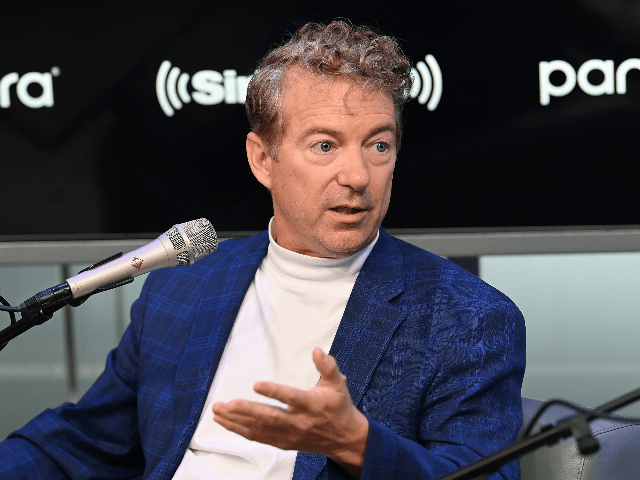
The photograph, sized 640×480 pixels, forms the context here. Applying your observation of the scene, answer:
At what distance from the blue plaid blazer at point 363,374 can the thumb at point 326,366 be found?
18 centimetres

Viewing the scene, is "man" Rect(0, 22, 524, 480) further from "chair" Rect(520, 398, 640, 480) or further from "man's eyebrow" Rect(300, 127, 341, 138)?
"chair" Rect(520, 398, 640, 480)

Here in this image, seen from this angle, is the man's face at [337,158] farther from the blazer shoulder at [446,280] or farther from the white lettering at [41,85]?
the white lettering at [41,85]

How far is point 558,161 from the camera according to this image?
2.75 m

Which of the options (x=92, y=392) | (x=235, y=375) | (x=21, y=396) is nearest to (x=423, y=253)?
(x=235, y=375)

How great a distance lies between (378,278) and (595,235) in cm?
119

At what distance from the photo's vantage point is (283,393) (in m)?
1.15

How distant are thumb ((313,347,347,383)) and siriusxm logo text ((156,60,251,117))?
181cm

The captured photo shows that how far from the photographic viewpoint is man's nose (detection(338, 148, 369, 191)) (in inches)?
68.4

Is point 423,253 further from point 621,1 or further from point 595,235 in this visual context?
point 621,1

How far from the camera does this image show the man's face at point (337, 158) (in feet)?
5.82

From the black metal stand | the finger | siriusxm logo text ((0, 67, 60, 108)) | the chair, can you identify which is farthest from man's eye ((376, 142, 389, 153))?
siriusxm logo text ((0, 67, 60, 108))

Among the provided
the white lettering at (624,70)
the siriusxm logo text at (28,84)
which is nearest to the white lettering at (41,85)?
the siriusxm logo text at (28,84)

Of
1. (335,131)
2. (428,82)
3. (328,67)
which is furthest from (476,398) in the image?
(428,82)

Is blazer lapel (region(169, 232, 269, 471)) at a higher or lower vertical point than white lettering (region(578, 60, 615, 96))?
lower
